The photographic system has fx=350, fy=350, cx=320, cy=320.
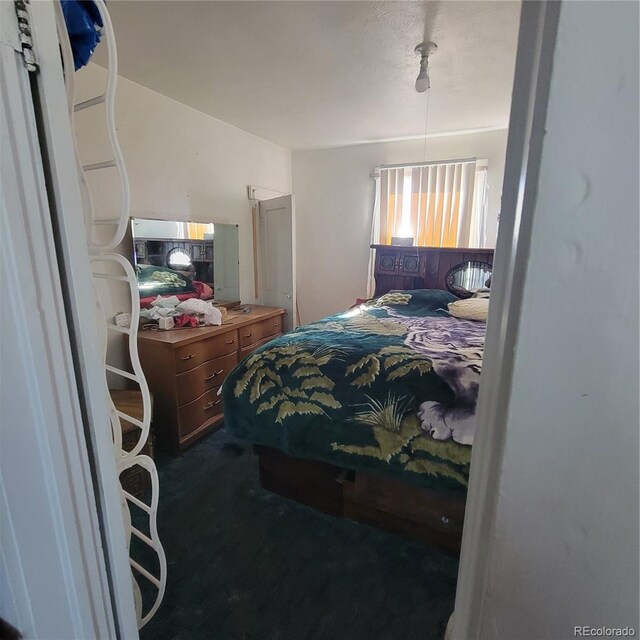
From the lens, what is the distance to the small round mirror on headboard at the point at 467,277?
11.0 ft

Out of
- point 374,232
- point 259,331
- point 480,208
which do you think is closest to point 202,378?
point 259,331

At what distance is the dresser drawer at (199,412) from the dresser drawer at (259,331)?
48cm

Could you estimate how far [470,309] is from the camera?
258 centimetres

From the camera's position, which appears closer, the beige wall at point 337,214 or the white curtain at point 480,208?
the white curtain at point 480,208


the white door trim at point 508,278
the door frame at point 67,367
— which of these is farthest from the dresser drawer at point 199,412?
the white door trim at point 508,278

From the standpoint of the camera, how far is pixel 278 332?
3.42 m

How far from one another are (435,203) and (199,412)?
2977 millimetres

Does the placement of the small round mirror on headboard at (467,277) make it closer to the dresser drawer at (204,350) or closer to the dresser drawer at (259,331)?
the dresser drawer at (259,331)

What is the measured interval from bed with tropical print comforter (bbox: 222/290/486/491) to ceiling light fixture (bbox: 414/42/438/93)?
1477mm

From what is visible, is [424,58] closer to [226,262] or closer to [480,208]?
[480,208]

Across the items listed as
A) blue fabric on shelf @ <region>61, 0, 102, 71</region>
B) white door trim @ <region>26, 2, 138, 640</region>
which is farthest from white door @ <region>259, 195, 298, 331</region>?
white door trim @ <region>26, 2, 138, 640</region>

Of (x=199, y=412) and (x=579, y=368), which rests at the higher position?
(x=579, y=368)

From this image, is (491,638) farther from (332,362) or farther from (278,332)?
(278,332)

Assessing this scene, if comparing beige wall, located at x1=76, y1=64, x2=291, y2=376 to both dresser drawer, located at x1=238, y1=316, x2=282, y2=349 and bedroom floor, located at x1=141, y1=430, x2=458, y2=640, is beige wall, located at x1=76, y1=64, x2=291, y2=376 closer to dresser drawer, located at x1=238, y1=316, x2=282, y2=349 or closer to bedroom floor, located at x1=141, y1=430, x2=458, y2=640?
dresser drawer, located at x1=238, y1=316, x2=282, y2=349
